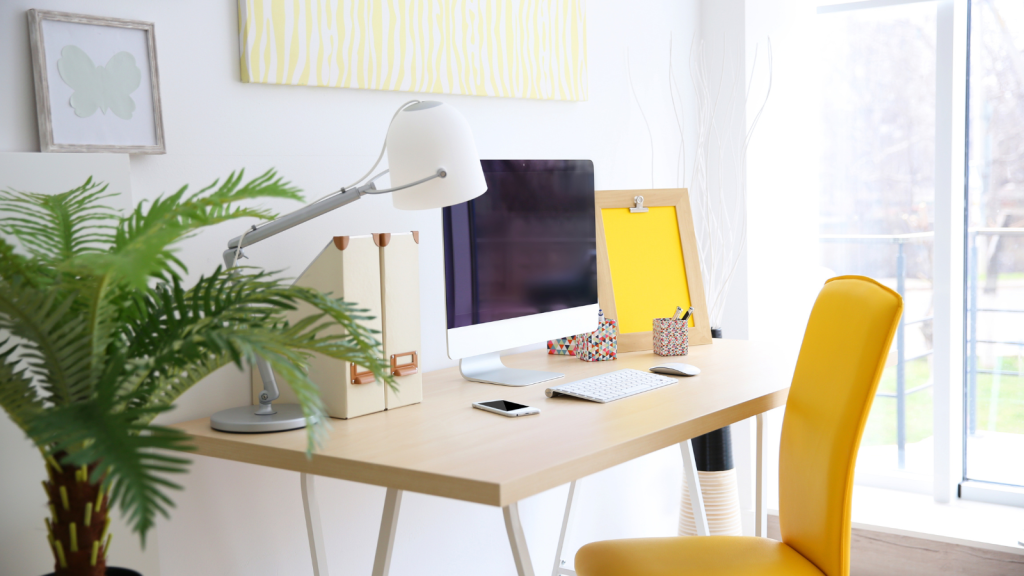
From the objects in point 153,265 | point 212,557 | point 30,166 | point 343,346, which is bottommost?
point 212,557

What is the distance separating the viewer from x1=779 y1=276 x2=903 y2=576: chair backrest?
4.66 feet

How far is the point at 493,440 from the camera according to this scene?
1.41 metres

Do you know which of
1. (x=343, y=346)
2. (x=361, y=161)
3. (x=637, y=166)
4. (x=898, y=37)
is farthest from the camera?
(x=898, y=37)

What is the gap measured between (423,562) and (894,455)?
7.00ft

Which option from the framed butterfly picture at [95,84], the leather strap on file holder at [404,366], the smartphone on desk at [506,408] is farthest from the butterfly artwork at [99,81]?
the smartphone on desk at [506,408]

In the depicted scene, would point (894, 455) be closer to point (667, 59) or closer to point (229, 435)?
point (667, 59)

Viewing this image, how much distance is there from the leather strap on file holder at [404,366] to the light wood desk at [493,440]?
69mm

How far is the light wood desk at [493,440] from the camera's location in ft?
4.06

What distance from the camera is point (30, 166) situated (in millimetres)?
1389

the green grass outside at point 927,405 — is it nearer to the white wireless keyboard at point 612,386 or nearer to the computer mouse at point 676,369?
the computer mouse at point 676,369

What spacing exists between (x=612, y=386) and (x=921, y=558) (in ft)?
5.64

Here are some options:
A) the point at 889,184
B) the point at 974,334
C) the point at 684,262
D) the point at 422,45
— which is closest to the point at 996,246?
the point at 974,334

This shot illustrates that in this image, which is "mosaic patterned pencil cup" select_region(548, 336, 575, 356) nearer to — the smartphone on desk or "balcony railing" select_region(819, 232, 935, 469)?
the smartphone on desk

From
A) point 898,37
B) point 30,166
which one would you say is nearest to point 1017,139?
point 898,37
